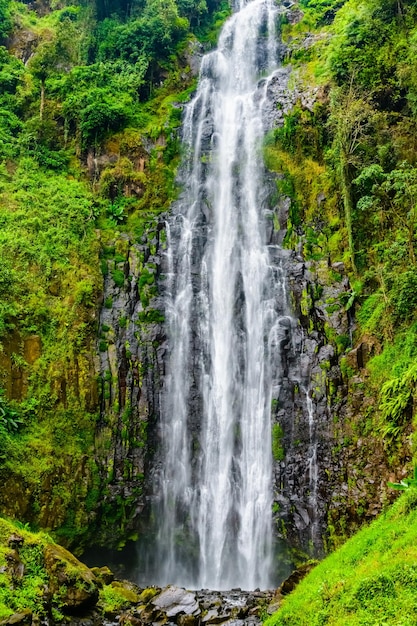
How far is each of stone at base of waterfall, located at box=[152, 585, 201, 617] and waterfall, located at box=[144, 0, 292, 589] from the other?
3256mm

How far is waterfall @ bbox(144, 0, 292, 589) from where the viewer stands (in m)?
14.7

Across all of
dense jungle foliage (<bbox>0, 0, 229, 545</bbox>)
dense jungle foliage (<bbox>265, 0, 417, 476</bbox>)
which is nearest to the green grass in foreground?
dense jungle foliage (<bbox>265, 0, 417, 476</bbox>)

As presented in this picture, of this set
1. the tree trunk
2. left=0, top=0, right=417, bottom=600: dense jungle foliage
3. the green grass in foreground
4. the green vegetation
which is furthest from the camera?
the tree trunk

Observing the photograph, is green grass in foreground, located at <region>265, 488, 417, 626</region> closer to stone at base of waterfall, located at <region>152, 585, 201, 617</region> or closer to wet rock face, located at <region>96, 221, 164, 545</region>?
stone at base of waterfall, located at <region>152, 585, 201, 617</region>

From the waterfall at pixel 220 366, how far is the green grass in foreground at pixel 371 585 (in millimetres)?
6107

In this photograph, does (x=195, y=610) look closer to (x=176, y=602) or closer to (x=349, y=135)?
(x=176, y=602)

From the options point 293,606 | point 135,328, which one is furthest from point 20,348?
point 293,606

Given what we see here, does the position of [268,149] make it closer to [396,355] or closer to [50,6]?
[396,355]

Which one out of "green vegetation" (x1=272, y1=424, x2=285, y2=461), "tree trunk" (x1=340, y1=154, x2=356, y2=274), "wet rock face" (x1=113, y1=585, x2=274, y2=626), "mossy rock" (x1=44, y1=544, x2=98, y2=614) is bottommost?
"wet rock face" (x1=113, y1=585, x2=274, y2=626)

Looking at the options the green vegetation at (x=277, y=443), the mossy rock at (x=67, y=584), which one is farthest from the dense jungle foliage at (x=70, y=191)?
the green vegetation at (x=277, y=443)

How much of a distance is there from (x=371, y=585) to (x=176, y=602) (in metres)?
5.84

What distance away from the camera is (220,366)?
16766 mm

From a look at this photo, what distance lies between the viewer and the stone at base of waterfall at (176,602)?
10.2m

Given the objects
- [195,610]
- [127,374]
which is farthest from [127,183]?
[195,610]
